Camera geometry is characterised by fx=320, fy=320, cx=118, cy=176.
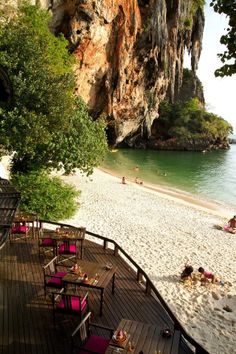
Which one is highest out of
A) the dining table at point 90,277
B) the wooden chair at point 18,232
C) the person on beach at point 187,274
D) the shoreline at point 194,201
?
the dining table at point 90,277

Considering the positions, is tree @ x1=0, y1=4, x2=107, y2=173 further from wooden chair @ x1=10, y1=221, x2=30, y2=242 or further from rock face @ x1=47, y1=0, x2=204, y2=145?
rock face @ x1=47, y1=0, x2=204, y2=145

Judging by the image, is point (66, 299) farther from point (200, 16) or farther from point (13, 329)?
point (200, 16)

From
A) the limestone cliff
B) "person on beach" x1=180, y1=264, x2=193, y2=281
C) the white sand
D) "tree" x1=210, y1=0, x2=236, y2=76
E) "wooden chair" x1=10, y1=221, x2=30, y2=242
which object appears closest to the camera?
"tree" x1=210, y1=0, x2=236, y2=76

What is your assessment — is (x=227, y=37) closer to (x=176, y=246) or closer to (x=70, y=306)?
(x=70, y=306)

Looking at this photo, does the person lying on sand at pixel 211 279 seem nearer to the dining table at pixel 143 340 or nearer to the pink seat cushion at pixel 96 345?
the dining table at pixel 143 340

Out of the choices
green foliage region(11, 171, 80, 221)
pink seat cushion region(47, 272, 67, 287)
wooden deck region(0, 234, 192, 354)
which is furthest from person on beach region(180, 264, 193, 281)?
green foliage region(11, 171, 80, 221)

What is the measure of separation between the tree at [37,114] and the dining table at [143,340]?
10.8 meters

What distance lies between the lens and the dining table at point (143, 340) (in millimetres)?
5426

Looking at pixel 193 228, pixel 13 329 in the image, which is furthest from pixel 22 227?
pixel 193 228

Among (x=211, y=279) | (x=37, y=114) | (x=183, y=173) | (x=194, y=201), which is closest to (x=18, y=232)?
(x=37, y=114)

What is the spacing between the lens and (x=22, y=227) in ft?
38.2

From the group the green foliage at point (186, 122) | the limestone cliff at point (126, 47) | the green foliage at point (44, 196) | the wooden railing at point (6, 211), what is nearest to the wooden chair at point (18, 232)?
the wooden railing at point (6, 211)

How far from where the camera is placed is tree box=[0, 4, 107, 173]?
15.0m

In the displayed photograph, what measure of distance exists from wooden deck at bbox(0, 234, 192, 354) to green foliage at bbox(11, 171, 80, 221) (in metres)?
5.11
